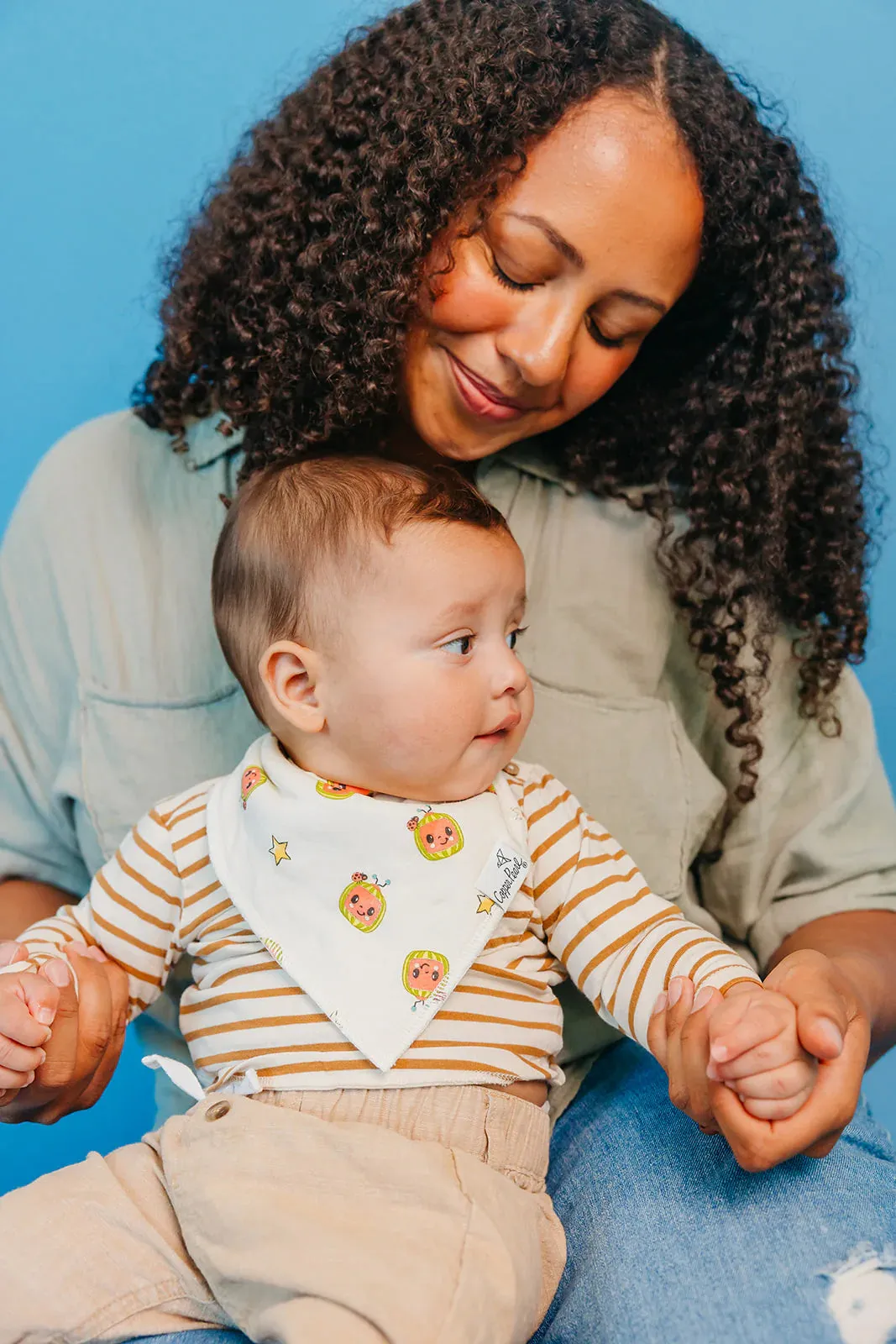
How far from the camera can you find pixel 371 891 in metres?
1.23

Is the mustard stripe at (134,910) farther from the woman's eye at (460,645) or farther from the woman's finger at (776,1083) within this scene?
the woman's finger at (776,1083)

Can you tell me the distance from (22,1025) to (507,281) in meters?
0.80

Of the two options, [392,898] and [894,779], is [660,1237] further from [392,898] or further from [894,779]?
[894,779]

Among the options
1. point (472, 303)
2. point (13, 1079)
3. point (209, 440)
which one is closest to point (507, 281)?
point (472, 303)

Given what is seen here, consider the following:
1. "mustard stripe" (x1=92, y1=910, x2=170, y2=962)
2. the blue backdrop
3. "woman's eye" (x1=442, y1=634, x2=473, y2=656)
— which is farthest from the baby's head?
the blue backdrop

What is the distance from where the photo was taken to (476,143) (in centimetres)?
134

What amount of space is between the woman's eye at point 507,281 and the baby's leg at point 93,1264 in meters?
0.86

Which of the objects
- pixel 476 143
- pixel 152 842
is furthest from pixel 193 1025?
pixel 476 143

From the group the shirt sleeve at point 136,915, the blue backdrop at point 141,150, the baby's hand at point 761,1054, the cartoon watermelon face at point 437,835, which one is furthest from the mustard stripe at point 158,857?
the blue backdrop at point 141,150

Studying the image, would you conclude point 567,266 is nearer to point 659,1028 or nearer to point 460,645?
point 460,645

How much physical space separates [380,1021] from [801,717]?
0.65m

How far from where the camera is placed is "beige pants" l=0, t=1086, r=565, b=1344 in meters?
1.03

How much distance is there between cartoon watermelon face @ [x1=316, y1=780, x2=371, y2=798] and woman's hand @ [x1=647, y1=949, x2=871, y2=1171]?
320mm

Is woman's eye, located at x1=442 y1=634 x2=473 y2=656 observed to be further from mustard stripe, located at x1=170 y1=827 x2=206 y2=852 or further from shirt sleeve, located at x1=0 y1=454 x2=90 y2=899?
shirt sleeve, located at x1=0 y1=454 x2=90 y2=899
